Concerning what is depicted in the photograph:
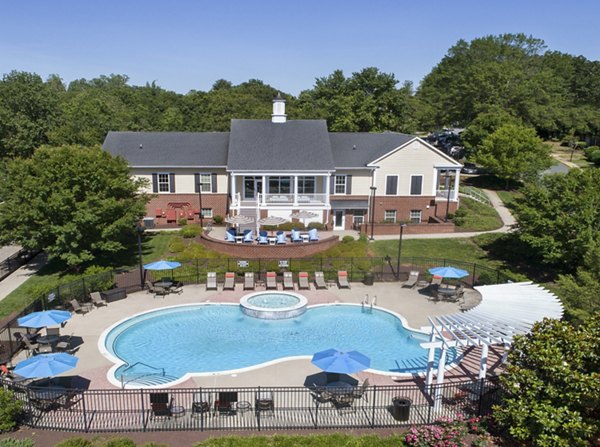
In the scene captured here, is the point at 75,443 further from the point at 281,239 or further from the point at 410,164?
the point at 410,164

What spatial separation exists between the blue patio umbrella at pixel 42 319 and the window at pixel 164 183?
2271cm

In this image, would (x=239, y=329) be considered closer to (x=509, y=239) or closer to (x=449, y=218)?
(x=509, y=239)

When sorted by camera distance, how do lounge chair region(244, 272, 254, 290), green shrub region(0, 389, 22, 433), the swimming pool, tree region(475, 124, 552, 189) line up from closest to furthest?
green shrub region(0, 389, 22, 433) < the swimming pool < lounge chair region(244, 272, 254, 290) < tree region(475, 124, 552, 189)

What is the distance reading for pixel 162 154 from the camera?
42.4 metres

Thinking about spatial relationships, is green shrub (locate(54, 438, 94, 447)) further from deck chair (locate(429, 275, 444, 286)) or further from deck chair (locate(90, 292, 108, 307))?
deck chair (locate(429, 275, 444, 286))

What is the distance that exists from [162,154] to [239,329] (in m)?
23.8

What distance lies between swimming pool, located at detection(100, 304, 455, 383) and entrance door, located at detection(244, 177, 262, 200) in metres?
16.7

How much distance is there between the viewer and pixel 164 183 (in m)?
41.8

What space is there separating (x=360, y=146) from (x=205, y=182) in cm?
1446

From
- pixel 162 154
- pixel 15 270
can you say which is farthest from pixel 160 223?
pixel 15 270

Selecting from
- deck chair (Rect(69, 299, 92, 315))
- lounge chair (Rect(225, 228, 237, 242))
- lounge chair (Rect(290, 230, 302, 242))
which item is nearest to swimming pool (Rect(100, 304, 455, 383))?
deck chair (Rect(69, 299, 92, 315))

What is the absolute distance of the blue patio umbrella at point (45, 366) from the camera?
15.6 metres

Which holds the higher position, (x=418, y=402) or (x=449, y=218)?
(x=449, y=218)

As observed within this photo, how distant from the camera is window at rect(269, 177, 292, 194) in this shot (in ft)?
134
